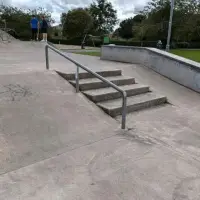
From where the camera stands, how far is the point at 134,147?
3.48m

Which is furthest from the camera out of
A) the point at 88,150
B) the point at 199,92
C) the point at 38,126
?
the point at 199,92

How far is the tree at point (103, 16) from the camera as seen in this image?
51531mm

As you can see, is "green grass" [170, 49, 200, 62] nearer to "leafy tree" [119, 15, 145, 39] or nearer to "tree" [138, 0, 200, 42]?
"tree" [138, 0, 200, 42]

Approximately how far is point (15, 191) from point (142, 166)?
154cm

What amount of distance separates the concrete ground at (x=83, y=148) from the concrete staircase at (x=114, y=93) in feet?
0.65

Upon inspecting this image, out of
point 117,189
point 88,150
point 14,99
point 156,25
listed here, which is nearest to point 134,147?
point 88,150

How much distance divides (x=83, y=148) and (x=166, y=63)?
15.3ft

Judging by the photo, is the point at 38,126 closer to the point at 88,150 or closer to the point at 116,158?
the point at 88,150

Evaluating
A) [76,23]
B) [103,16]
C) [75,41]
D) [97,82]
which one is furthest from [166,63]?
[103,16]

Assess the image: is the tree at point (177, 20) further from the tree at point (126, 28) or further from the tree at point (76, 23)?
the tree at point (126, 28)

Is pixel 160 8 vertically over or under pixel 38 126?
over

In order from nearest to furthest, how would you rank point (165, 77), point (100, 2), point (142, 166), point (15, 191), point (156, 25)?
point (15, 191), point (142, 166), point (165, 77), point (156, 25), point (100, 2)

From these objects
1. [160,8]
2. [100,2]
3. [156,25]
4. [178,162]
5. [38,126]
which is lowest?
[178,162]

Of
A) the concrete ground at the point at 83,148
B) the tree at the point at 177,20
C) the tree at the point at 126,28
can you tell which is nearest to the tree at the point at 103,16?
the tree at the point at 126,28
